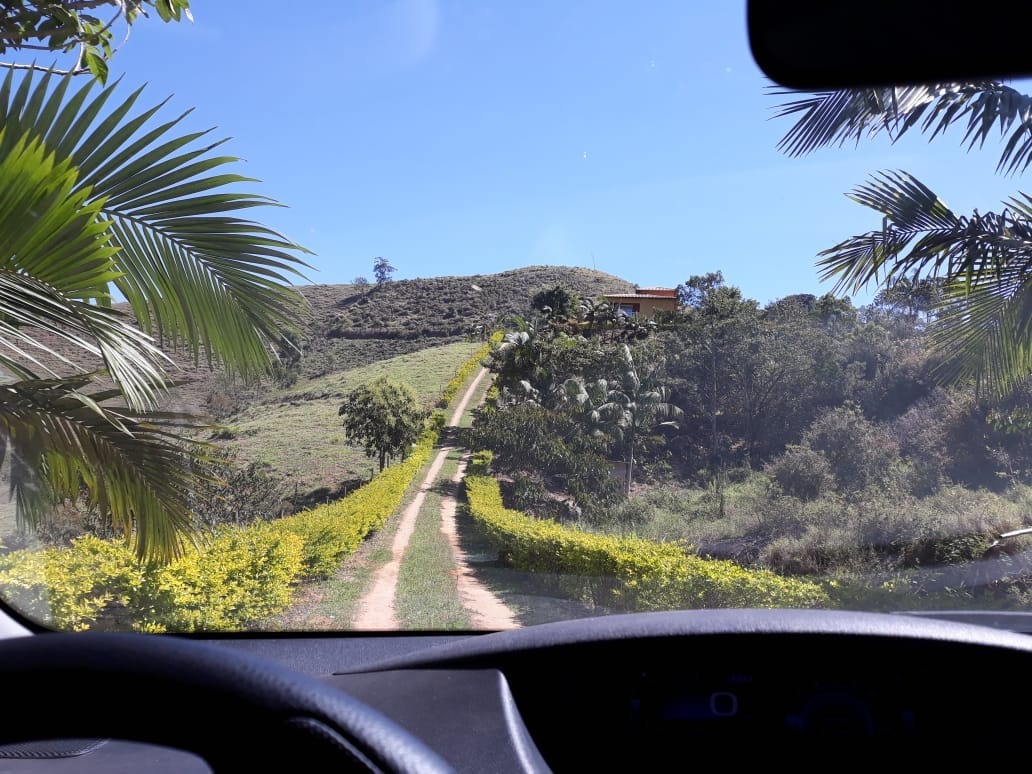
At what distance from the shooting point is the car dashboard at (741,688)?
2.10 meters

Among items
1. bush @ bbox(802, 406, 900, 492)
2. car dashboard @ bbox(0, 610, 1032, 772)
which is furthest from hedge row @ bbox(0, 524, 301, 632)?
bush @ bbox(802, 406, 900, 492)

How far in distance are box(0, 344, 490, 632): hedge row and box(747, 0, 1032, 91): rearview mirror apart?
2.99 m

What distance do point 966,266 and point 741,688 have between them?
145 inches

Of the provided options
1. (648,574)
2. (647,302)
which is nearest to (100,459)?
(648,574)

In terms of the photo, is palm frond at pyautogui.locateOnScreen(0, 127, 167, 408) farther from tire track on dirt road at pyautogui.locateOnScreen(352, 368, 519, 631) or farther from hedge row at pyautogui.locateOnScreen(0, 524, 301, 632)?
tire track on dirt road at pyautogui.locateOnScreen(352, 368, 519, 631)

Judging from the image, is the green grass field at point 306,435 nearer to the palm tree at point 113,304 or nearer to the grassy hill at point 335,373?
the grassy hill at point 335,373

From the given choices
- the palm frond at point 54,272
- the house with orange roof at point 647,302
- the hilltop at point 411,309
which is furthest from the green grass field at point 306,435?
the house with orange roof at point 647,302

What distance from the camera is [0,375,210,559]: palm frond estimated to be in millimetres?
3072

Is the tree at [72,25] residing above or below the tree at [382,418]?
above

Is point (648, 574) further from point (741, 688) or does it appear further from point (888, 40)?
A: point (888, 40)

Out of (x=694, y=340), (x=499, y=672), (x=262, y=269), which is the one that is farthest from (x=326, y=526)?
(x=694, y=340)

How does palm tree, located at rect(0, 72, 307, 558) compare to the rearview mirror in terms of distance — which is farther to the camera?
palm tree, located at rect(0, 72, 307, 558)

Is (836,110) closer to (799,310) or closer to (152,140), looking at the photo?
(799,310)

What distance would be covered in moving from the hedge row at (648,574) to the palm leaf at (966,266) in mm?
1818
